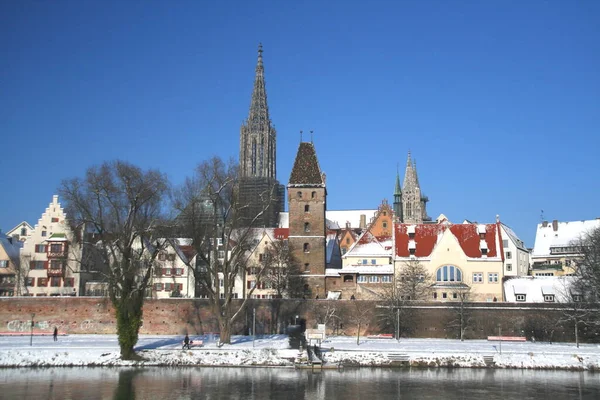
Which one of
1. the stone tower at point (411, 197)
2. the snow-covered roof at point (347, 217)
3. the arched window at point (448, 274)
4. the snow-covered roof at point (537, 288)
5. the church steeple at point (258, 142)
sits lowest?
the snow-covered roof at point (537, 288)

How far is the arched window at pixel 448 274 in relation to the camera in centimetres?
7639

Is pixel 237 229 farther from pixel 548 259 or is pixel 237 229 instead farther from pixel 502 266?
pixel 548 259

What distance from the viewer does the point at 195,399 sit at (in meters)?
37.2

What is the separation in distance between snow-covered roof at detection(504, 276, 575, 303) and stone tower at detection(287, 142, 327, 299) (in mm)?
20256

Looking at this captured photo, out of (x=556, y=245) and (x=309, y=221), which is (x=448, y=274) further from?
(x=556, y=245)

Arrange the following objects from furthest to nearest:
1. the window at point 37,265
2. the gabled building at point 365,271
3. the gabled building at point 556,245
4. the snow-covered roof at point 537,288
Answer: the gabled building at point 556,245 < the window at point 37,265 < the gabled building at point 365,271 < the snow-covered roof at point 537,288

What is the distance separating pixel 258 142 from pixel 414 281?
103 metres

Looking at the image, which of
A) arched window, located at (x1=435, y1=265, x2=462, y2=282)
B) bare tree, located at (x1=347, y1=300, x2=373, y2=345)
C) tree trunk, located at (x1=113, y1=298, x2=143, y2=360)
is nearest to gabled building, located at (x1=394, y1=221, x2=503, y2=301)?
arched window, located at (x1=435, y1=265, x2=462, y2=282)

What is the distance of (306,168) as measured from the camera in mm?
79438

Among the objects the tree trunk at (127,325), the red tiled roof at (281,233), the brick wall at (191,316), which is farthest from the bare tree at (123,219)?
the red tiled roof at (281,233)

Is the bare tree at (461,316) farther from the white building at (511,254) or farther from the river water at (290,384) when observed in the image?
the white building at (511,254)

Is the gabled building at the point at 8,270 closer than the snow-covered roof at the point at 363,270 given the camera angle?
No

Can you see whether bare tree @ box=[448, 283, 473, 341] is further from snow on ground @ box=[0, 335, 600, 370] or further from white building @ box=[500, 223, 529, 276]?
white building @ box=[500, 223, 529, 276]

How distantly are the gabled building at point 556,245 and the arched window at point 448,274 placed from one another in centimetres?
2137
